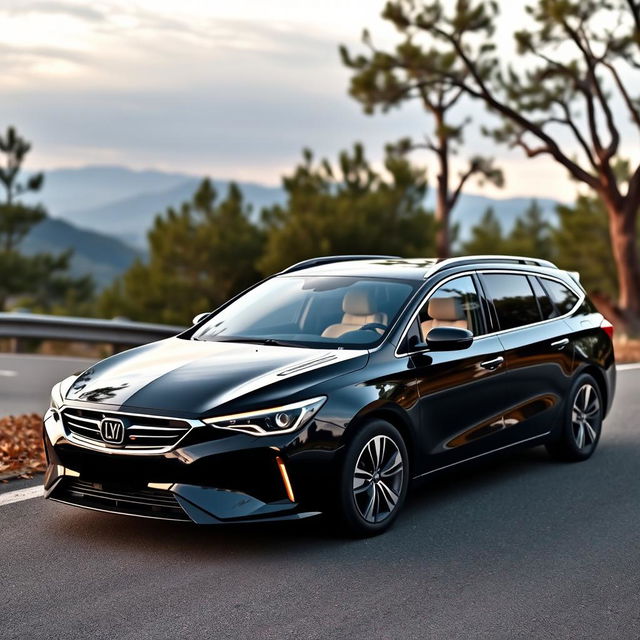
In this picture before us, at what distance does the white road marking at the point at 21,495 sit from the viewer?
284 inches

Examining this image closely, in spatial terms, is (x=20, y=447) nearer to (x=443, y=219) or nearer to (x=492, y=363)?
(x=492, y=363)

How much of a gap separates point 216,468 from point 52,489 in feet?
3.52

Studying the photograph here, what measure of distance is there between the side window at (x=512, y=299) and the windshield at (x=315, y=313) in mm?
892

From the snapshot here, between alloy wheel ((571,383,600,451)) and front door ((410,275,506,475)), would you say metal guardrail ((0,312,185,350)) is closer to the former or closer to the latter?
alloy wheel ((571,383,600,451))

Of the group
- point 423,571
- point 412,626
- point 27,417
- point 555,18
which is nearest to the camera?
point 412,626

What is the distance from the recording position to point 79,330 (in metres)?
18.6

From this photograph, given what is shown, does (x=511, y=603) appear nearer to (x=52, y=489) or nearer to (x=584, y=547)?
(x=584, y=547)

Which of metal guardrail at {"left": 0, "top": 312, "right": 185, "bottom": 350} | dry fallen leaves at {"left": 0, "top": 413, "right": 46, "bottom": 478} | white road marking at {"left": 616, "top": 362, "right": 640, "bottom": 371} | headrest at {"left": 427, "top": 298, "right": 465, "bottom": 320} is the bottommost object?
white road marking at {"left": 616, "top": 362, "right": 640, "bottom": 371}

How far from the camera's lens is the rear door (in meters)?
7.97

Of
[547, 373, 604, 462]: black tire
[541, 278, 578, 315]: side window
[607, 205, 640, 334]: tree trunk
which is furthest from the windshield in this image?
[607, 205, 640, 334]: tree trunk

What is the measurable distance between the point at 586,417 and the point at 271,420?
3.87 m

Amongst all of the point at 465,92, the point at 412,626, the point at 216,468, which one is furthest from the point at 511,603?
the point at 465,92

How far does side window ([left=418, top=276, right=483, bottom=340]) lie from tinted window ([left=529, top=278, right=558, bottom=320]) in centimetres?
98

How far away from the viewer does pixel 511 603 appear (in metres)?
5.36
